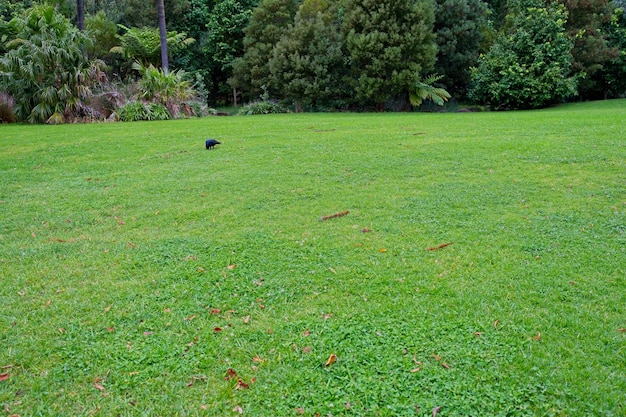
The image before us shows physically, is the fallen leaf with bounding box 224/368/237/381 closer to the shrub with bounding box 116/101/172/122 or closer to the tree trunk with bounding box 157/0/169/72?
the shrub with bounding box 116/101/172/122

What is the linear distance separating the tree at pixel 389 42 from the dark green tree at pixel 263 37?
9.76ft

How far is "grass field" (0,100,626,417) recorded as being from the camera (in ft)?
6.63

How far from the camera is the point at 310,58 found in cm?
1644

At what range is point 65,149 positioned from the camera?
26.0ft

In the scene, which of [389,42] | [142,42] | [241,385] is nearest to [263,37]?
[142,42]

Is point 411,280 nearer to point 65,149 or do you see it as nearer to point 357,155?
point 357,155

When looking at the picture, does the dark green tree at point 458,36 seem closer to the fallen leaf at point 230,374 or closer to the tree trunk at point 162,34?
the tree trunk at point 162,34

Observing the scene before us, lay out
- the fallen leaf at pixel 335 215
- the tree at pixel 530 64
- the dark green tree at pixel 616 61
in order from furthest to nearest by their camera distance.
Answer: the dark green tree at pixel 616 61 < the tree at pixel 530 64 < the fallen leaf at pixel 335 215

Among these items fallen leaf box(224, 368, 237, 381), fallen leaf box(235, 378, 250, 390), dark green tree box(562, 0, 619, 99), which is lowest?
fallen leaf box(235, 378, 250, 390)

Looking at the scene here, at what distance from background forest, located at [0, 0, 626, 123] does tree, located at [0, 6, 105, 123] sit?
0.03 metres

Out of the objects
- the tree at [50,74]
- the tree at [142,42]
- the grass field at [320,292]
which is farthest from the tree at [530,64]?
the tree at [50,74]

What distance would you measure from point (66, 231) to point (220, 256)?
5.54ft

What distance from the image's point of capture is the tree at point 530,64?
1530 cm

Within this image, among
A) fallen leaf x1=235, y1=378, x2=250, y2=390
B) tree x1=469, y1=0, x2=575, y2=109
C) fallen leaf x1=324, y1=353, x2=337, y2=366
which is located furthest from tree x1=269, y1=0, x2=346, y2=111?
fallen leaf x1=235, y1=378, x2=250, y2=390
